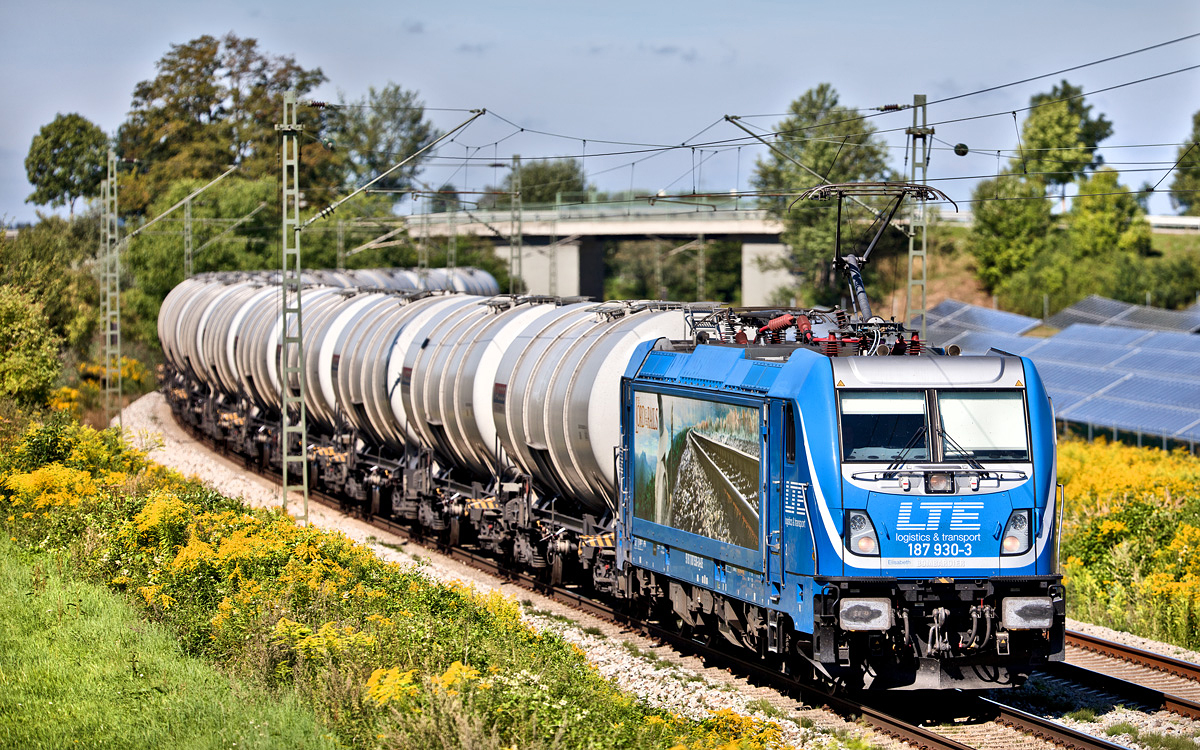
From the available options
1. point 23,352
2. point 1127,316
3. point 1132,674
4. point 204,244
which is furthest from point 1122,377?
point 204,244

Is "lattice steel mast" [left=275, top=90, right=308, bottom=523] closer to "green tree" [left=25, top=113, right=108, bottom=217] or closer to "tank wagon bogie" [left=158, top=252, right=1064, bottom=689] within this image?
"tank wagon bogie" [left=158, top=252, right=1064, bottom=689]

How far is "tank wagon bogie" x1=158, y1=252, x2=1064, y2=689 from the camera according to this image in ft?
36.8

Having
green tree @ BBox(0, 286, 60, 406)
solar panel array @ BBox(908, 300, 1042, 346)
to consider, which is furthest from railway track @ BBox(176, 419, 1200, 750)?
solar panel array @ BBox(908, 300, 1042, 346)

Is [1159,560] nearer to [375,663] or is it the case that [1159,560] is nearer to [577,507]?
[577,507]

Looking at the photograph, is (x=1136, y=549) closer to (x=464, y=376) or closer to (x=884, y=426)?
(x=884, y=426)

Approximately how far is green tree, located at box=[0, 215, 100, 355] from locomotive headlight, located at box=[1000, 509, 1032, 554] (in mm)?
31529

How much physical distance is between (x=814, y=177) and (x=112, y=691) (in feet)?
145

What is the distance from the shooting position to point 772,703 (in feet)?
42.2

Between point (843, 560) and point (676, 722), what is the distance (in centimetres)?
210

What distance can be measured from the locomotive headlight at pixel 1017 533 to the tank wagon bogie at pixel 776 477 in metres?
0.02

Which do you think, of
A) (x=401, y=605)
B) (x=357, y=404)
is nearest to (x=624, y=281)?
(x=357, y=404)

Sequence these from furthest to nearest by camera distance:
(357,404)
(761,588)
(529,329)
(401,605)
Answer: (357,404) < (529,329) < (401,605) < (761,588)

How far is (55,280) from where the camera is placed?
147 ft

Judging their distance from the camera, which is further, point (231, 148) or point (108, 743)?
point (231, 148)
